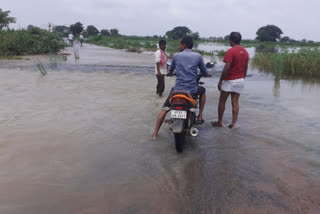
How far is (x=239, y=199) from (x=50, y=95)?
7.15 meters

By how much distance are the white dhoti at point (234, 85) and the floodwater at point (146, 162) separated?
2.74 ft

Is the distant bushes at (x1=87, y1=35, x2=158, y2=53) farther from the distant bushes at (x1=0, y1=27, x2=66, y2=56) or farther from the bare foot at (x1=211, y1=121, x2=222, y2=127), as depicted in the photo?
the bare foot at (x1=211, y1=121, x2=222, y2=127)

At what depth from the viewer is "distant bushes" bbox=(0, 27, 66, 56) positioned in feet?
72.9

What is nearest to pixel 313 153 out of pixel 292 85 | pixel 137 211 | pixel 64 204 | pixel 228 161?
pixel 228 161

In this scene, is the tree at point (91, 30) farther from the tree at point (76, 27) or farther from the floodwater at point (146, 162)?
the floodwater at point (146, 162)

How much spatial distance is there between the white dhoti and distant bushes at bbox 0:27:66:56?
70.4 feet

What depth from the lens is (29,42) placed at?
2459 cm

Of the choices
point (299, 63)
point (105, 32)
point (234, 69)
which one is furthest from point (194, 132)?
point (105, 32)

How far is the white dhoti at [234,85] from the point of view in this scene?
17.8 ft

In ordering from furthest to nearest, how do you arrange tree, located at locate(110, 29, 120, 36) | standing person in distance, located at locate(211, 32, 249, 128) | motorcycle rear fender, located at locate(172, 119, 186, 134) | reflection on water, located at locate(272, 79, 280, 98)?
1. tree, located at locate(110, 29, 120, 36)
2. reflection on water, located at locate(272, 79, 280, 98)
3. standing person in distance, located at locate(211, 32, 249, 128)
4. motorcycle rear fender, located at locate(172, 119, 186, 134)

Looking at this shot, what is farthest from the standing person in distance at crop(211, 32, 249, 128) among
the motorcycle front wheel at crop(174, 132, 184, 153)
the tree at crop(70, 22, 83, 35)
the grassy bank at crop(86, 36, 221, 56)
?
the tree at crop(70, 22, 83, 35)

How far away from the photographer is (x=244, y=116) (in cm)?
677

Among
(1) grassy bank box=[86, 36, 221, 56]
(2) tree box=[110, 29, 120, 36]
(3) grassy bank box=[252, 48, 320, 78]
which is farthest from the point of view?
(2) tree box=[110, 29, 120, 36]

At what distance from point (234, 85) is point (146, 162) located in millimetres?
2525
